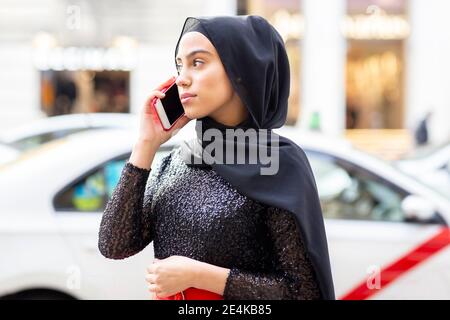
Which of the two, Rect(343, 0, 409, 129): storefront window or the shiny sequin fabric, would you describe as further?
Rect(343, 0, 409, 129): storefront window

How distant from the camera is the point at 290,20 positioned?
685 inches

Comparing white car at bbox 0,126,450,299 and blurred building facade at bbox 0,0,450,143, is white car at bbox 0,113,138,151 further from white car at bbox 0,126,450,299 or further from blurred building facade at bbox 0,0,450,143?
blurred building facade at bbox 0,0,450,143

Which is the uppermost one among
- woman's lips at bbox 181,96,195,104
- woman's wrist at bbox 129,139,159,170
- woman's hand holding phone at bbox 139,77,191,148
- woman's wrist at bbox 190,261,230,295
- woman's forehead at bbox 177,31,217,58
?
woman's forehead at bbox 177,31,217,58

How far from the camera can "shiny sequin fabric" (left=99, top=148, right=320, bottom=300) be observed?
180 centimetres

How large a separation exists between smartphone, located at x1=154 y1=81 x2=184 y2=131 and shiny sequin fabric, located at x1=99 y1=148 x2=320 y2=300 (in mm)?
98

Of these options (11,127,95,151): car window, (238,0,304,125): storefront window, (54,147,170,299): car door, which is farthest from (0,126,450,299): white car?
(238,0,304,125): storefront window

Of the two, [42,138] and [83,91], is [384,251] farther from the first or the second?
[83,91]

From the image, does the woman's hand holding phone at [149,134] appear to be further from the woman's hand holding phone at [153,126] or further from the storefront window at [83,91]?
the storefront window at [83,91]

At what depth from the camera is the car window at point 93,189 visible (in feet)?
14.0

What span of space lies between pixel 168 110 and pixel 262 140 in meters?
0.25

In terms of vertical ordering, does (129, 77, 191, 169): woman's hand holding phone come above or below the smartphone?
below

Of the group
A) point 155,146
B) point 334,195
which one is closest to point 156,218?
point 155,146

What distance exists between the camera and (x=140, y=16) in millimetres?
16281

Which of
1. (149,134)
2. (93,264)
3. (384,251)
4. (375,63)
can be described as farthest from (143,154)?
(375,63)
